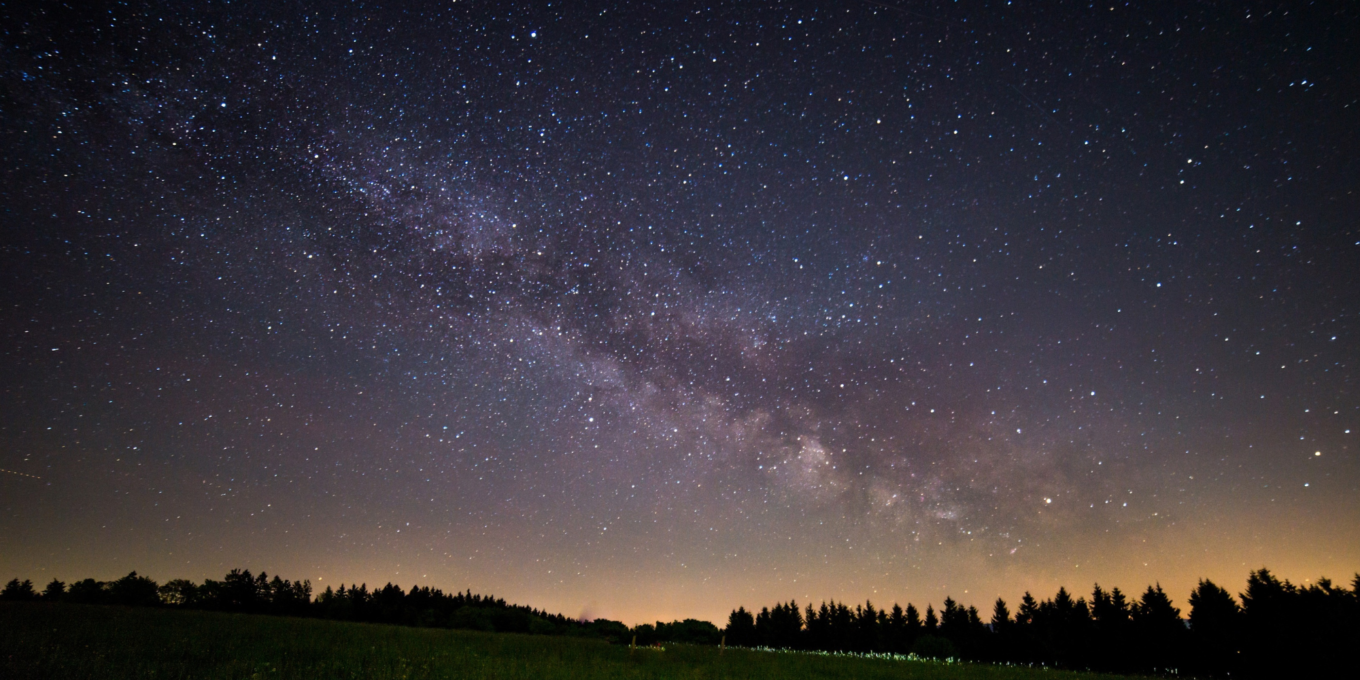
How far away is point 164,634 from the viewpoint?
19031 mm

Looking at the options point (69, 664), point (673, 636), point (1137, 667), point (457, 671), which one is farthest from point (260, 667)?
point (673, 636)

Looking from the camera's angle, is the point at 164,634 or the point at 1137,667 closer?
the point at 164,634

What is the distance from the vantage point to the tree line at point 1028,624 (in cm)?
3161

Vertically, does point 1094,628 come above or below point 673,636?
above

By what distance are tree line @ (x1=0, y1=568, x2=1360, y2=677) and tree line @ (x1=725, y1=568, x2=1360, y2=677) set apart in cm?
7

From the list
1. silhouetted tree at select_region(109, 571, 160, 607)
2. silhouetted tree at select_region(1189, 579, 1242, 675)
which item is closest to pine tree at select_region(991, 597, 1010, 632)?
silhouetted tree at select_region(1189, 579, 1242, 675)

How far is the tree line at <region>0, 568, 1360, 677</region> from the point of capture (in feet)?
104

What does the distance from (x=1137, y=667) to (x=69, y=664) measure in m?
59.9

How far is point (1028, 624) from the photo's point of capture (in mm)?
50750

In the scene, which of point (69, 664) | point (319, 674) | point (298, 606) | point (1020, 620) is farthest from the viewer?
point (298, 606)

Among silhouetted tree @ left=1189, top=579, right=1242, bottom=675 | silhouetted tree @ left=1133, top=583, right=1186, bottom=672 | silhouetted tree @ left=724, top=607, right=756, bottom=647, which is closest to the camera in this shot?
silhouetted tree @ left=1189, top=579, right=1242, bottom=675

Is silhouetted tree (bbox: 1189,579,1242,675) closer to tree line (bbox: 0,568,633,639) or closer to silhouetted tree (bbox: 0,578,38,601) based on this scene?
tree line (bbox: 0,568,633,639)

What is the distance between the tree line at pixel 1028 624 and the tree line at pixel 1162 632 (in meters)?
0.07

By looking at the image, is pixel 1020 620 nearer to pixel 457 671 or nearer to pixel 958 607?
pixel 958 607
